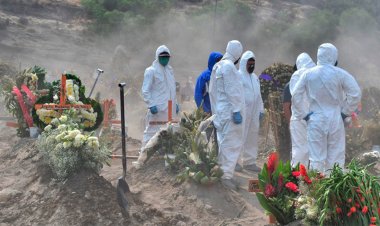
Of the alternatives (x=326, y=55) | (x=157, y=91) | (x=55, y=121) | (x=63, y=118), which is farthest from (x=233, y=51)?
(x=55, y=121)

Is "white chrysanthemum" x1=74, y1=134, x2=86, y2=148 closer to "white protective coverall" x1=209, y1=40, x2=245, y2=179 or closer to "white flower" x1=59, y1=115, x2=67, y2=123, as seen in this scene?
"white flower" x1=59, y1=115, x2=67, y2=123

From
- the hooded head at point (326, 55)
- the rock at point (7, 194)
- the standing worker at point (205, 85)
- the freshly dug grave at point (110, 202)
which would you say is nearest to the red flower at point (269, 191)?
the freshly dug grave at point (110, 202)

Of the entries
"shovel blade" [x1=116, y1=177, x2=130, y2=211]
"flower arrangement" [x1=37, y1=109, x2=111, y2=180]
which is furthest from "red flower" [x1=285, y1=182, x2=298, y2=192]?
"flower arrangement" [x1=37, y1=109, x2=111, y2=180]

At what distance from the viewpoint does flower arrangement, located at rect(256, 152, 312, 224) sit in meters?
5.57

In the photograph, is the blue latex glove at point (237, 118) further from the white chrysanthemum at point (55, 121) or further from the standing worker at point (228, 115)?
the white chrysanthemum at point (55, 121)

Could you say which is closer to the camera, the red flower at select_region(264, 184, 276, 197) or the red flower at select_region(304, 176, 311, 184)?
the red flower at select_region(304, 176, 311, 184)

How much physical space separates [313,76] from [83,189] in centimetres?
305

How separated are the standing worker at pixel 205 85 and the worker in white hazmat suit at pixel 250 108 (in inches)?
20.0

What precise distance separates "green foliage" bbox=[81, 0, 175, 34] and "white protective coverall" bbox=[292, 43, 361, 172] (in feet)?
72.3

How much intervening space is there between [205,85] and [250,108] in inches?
30.3

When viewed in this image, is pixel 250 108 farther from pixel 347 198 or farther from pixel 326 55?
pixel 347 198

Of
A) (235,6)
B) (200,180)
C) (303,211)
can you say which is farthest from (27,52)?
(303,211)

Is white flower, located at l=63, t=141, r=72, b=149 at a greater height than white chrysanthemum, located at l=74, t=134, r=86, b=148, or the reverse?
white chrysanthemum, located at l=74, t=134, r=86, b=148

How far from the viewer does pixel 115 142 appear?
12539 millimetres
